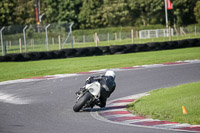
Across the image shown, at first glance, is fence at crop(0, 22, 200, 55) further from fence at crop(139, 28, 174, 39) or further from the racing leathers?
the racing leathers

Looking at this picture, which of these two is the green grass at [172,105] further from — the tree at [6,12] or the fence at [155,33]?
the tree at [6,12]

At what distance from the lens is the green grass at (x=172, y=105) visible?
834 cm

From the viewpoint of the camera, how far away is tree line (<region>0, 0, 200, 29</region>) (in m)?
67.8

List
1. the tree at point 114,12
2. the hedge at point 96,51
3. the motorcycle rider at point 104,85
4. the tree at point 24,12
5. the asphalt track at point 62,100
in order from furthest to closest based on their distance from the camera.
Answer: the tree at point 24,12 → the tree at point 114,12 → the hedge at point 96,51 → the motorcycle rider at point 104,85 → the asphalt track at point 62,100

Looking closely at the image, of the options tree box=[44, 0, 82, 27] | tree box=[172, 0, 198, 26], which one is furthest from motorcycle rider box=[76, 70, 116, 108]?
tree box=[44, 0, 82, 27]

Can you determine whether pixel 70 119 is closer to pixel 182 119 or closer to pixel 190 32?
pixel 182 119

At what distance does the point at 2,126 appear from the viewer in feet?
26.2

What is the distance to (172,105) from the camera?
31.2ft

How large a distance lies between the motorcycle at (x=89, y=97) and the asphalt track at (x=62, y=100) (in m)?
0.19

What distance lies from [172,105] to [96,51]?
63.8 ft

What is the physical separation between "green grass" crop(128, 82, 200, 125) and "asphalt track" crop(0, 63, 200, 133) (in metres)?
1.11

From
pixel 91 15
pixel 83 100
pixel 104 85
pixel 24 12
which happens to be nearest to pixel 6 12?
pixel 24 12

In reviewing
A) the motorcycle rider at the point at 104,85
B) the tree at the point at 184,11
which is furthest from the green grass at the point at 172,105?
the tree at the point at 184,11

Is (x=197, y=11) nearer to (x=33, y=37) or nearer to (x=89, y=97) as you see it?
(x=33, y=37)
